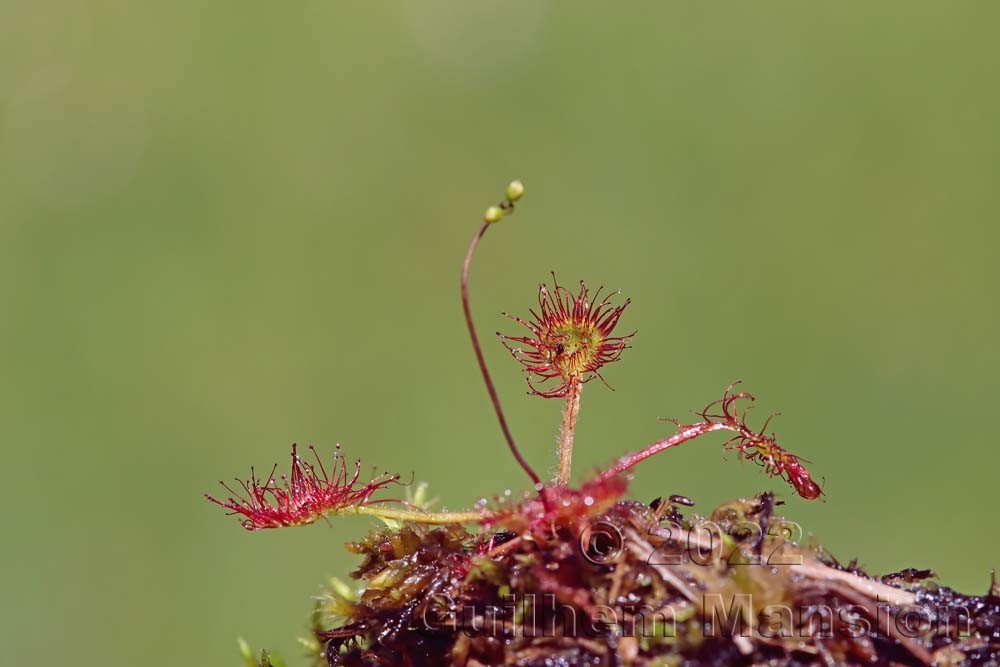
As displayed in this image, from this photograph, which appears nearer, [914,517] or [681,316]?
[914,517]

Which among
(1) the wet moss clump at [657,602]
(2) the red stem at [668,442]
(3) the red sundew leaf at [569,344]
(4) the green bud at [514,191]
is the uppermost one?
(4) the green bud at [514,191]

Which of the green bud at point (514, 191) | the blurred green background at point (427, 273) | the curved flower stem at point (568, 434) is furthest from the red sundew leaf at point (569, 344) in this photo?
the blurred green background at point (427, 273)

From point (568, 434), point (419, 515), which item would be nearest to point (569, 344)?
point (568, 434)

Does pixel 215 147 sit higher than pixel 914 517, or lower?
higher

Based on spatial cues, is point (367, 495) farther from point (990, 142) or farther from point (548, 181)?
point (990, 142)

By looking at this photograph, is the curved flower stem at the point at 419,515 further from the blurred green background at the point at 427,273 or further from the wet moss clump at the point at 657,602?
the blurred green background at the point at 427,273

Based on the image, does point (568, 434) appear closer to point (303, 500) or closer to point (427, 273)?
point (303, 500)

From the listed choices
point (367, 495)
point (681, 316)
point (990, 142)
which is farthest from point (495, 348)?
point (367, 495)

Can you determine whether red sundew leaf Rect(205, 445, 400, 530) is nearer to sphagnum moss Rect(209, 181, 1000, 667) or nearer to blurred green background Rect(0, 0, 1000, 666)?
sphagnum moss Rect(209, 181, 1000, 667)
